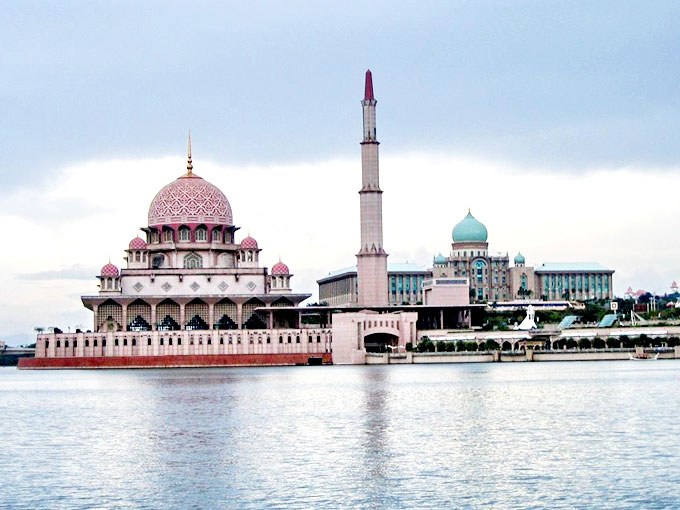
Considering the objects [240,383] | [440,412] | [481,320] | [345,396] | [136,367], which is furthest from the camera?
[481,320]

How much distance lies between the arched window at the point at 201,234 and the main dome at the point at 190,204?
1.04 metres

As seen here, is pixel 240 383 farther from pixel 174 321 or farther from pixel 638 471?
pixel 638 471

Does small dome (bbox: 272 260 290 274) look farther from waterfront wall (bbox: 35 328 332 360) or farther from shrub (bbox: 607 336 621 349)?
shrub (bbox: 607 336 621 349)

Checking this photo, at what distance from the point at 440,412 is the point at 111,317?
300 ft

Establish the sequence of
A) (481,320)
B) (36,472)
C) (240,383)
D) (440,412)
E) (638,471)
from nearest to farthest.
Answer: (638,471)
(36,472)
(440,412)
(240,383)
(481,320)

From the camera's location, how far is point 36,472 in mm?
45281

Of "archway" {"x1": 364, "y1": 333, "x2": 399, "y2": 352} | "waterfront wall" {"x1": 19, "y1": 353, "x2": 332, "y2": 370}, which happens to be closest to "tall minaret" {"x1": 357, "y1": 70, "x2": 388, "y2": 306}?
"archway" {"x1": 364, "y1": 333, "x2": 399, "y2": 352}

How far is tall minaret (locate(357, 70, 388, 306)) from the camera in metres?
147

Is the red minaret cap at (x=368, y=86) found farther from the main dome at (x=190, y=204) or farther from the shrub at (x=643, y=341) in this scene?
the shrub at (x=643, y=341)

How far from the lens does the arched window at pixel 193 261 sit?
504 feet

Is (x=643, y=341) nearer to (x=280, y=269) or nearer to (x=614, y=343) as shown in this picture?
(x=614, y=343)

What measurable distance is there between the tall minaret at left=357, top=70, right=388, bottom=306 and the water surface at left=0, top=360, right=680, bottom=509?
60.0 metres

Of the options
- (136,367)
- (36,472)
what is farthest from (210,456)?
(136,367)

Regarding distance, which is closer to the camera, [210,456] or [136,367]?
[210,456]
